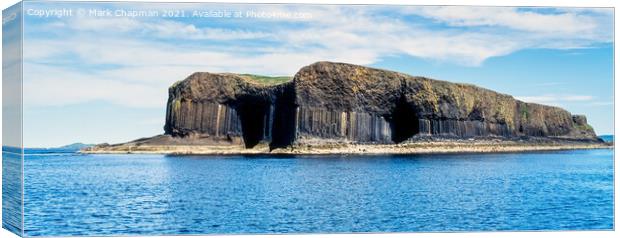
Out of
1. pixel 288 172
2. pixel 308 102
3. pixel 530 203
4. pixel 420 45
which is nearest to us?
pixel 530 203

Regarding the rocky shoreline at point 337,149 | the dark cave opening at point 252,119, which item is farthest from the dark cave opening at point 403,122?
the dark cave opening at point 252,119

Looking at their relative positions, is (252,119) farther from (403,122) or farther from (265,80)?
(403,122)

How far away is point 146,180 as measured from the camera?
63312 millimetres

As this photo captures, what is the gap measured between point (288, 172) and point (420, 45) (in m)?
22.6

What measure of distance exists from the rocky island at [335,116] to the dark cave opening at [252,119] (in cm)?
20

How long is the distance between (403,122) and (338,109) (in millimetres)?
17250

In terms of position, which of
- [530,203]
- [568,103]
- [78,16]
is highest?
[78,16]

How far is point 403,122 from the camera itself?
482 ft

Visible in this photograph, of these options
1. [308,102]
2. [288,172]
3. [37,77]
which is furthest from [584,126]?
[37,77]

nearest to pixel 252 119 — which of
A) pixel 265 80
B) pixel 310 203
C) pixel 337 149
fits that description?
pixel 265 80

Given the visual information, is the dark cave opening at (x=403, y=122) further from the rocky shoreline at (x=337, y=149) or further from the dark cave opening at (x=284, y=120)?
the dark cave opening at (x=284, y=120)

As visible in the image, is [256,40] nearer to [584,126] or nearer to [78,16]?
[78,16]

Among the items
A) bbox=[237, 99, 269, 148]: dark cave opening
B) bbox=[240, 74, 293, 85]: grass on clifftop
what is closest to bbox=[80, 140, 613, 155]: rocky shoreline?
bbox=[237, 99, 269, 148]: dark cave opening

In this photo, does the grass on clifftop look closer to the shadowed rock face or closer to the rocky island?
the rocky island
